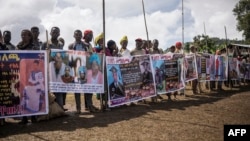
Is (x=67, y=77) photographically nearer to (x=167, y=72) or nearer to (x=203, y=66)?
(x=167, y=72)

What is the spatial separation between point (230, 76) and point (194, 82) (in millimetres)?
4154

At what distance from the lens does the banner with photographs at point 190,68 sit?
13359mm

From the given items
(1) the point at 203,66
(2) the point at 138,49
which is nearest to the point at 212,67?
(1) the point at 203,66

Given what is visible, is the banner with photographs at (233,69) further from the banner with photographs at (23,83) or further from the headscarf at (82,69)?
the banner with photographs at (23,83)

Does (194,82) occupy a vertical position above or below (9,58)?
below

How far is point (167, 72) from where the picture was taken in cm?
1186

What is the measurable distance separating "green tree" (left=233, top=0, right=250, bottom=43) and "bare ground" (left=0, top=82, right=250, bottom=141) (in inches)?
2261

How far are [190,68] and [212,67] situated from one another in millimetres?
2211

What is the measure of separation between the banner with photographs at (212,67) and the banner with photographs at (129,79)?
4.19m

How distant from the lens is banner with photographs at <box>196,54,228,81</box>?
47.6ft

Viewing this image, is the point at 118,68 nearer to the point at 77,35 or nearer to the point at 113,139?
the point at 77,35

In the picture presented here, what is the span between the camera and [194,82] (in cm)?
1404

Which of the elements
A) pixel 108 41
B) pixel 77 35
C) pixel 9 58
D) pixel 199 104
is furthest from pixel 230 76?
pixel 9 58

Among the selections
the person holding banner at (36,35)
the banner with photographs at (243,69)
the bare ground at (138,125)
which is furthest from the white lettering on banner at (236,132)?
the banner with photographs at (243,69)
